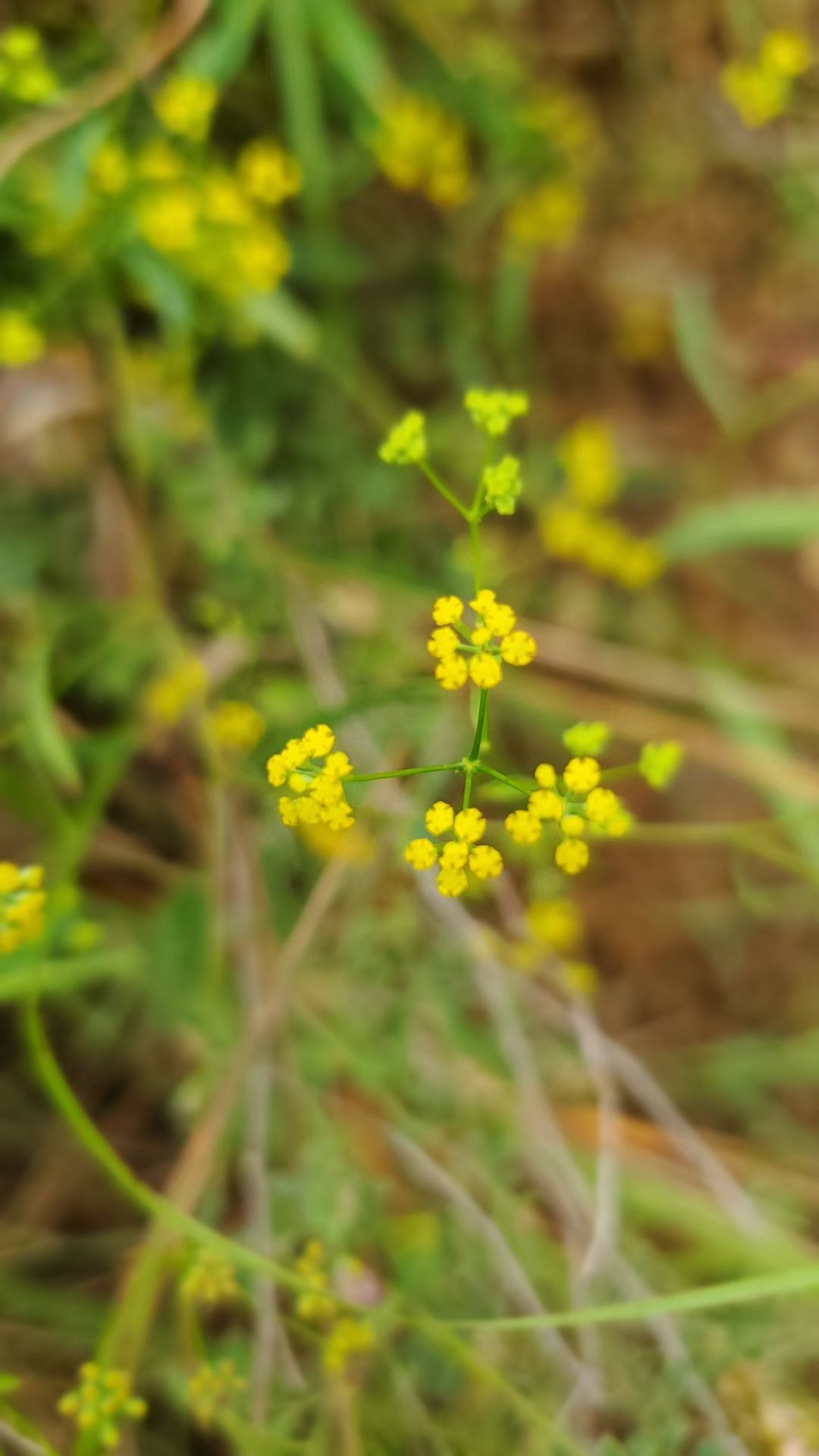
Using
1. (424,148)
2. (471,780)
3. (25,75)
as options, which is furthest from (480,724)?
(424,148)

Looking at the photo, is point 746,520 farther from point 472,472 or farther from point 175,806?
point 175,806

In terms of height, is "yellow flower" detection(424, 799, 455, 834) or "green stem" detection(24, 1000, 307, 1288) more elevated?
"yellow flower" detection(424, 799, 455, 834)

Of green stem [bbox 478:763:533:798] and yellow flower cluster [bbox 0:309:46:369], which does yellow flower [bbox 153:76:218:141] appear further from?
green stem [bbox 478:763:533:798]

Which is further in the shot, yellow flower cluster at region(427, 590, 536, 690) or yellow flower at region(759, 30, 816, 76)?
yellow flower at region(759, 30, 816, 76)

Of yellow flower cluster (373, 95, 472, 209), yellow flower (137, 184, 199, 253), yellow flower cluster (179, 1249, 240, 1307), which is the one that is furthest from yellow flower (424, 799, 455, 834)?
yellow flower cluster (373, 95, 472, 209)

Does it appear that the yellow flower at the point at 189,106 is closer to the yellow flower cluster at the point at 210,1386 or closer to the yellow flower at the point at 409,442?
the yellow flower at the point at 409,442
